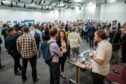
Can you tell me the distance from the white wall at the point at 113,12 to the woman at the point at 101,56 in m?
12.7

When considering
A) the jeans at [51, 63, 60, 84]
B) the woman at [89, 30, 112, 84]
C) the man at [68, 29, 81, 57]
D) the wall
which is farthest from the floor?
the wall

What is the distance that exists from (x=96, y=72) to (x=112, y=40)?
3.54 meters

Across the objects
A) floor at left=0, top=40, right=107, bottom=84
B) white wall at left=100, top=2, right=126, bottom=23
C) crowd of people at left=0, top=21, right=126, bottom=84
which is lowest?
floor at left=0, top=40, right=107, bottom=84

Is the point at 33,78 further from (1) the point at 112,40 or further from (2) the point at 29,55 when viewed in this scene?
(1) the point at 112,40

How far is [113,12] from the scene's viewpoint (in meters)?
14.7

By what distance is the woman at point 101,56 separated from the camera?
2.21m

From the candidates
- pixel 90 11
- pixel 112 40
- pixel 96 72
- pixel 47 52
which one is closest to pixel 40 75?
pixel 47 52

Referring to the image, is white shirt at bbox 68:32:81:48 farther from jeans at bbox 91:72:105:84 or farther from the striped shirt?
jeans at bbox 91:72:105:84

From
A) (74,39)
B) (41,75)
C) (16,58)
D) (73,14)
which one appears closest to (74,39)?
(74,39)

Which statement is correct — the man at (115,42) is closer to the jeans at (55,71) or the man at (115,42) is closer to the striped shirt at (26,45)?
the jeans at (55,71)

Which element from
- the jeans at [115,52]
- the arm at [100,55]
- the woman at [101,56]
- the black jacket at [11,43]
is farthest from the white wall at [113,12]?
the arm at [100,55]

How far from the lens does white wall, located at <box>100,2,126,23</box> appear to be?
45.4 ft

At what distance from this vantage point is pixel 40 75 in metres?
4.57

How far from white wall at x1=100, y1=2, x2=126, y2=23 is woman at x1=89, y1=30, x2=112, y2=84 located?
41.8ft
